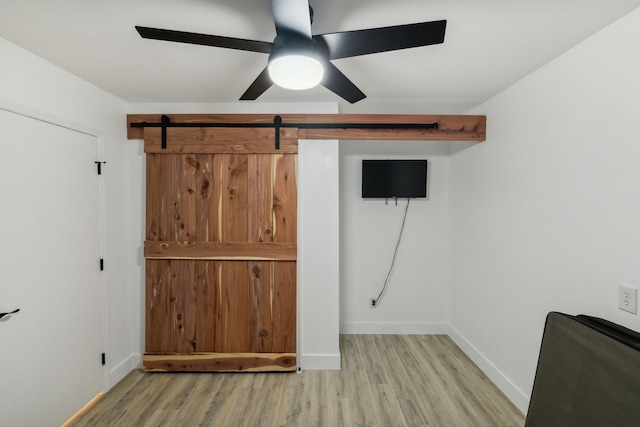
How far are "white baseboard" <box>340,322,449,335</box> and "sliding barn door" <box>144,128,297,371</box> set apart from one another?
104 centimetres

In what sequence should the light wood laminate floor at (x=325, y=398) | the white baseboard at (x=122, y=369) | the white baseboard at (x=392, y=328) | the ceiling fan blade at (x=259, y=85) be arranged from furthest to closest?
the white baseboard at (x=392, y=328) → the white baseboard at (x=122, y=369) → the light wood laminate floor at (x=325, y=398) → the ceiling fan blade at (x=259, y=85)

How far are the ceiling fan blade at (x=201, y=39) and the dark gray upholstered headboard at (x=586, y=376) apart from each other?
207 cm

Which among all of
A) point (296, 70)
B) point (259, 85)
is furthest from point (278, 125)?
point (296, 70)

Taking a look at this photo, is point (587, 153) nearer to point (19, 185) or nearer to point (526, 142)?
point (526, 142)

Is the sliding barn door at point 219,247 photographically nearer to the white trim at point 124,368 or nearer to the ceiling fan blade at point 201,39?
the white trim at point 124,368

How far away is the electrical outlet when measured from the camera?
143cm

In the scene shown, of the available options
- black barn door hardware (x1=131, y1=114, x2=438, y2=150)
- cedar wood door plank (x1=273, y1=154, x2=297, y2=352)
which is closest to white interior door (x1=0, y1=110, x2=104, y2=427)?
black barn door hardware (x1=131, y1=114, x2=438, y2=150)

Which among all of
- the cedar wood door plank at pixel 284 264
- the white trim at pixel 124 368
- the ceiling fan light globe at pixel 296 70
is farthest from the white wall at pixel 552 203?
the white trim at pixel 124 368

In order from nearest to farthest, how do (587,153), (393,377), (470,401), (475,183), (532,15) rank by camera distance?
(532,15) → (587,153) → (470,401) → (393,377) → (475,183)

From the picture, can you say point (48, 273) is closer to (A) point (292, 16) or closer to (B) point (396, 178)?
(A) point (292, 16)

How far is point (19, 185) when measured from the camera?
5.80 feet

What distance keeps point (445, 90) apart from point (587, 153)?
114 centimetres

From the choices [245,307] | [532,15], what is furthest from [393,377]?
[532,15]

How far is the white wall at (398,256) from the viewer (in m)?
3.53
